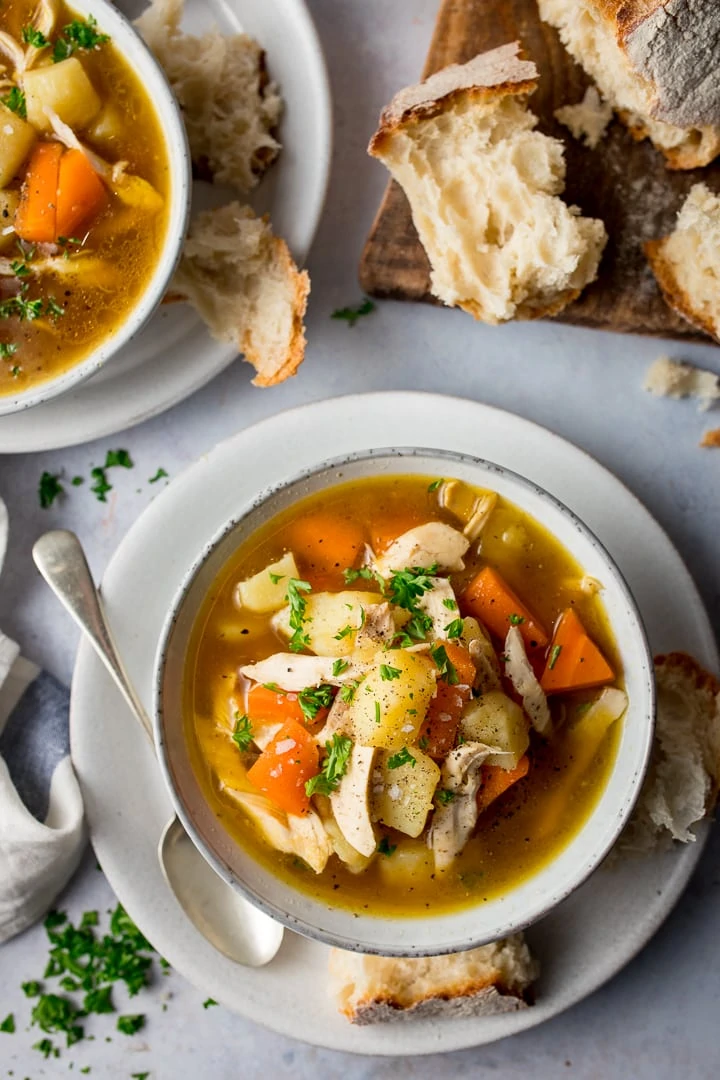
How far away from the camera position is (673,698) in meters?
2.82

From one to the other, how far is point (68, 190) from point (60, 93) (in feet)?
0.82

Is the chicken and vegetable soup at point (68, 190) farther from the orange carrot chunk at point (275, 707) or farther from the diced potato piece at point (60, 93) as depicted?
the orange carrot chunk at point (275, 707)

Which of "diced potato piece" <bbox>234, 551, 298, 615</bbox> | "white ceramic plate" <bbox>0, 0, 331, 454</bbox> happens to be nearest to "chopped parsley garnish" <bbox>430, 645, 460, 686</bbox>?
"diced potato piece" <bbox>234, 551, 298, 615</bbox>

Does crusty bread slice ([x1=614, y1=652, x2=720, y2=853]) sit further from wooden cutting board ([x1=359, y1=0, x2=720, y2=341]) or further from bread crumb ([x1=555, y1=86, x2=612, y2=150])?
bread crumb ([x1=555, y1=86, x2=612, y2=150])

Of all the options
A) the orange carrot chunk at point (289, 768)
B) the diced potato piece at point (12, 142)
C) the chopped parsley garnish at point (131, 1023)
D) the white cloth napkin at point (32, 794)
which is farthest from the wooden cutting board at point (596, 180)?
the chopped parsley garnish at point (131, 1023)

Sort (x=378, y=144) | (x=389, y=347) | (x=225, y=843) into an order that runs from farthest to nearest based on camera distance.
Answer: (x=389, y=347) → (x=378, y=144) → (x=225, y=843)

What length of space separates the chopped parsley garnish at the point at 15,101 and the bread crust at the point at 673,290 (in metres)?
1.78

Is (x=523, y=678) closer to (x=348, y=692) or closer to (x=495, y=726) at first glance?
(x=495, y=726)

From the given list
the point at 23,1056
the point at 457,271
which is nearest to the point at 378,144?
the point at 457,271

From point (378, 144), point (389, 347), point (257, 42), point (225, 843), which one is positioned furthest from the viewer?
point (389, 347)

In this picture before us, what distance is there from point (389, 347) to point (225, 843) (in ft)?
5.16

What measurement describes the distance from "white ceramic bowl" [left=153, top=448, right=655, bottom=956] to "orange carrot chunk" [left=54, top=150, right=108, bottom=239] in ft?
3.11

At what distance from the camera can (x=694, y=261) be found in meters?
2.85

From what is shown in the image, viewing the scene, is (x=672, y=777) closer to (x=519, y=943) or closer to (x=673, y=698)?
(x=673, y=698)
